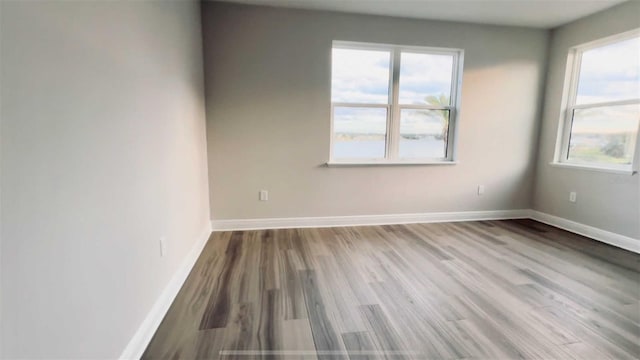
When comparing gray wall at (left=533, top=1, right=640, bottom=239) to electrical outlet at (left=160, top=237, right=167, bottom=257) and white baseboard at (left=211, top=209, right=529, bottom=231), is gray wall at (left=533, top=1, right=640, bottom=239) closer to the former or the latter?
white baseboard at (left=211, top=209, right=529, bottom=231)

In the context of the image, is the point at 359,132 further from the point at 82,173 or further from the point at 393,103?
the point at 82,173

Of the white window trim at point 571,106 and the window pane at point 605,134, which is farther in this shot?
the white window trim at point 571,106

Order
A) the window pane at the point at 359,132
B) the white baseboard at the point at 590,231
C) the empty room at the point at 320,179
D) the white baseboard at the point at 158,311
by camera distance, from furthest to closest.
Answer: the window pane at the point at 359,132
the white baseboard at the point at 590,231
the white baseboard at the point at 158,311
the empty room at the point at 320,179

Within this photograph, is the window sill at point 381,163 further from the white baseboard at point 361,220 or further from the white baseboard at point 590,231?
the white baseboard at point 590,231

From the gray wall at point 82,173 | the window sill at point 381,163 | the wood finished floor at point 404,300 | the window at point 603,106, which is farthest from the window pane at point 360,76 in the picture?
the window at point 603,106

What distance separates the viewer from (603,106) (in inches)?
132

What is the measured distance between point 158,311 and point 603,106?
4.57 m

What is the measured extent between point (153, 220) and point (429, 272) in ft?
6.68

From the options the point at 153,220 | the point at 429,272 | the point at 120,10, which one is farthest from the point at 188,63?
the point at 429,272

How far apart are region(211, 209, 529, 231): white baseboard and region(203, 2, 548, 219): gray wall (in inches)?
2.7

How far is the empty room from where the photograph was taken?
3.31 ft

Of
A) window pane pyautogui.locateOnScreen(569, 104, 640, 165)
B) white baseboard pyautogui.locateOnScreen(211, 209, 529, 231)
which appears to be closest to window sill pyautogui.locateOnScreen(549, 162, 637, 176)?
window pane pyautogui.locateOnScreen(569, 104, 640, 165)

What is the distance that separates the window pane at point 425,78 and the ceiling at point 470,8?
0.45 meters

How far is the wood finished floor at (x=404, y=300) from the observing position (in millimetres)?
1608
